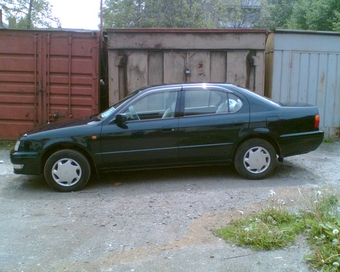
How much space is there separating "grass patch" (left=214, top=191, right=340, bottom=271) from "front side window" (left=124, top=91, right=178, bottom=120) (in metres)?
2.36

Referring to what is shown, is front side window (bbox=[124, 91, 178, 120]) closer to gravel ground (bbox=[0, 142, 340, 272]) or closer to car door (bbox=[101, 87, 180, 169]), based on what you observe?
car door (bbox=[101, 87, 180, 169])

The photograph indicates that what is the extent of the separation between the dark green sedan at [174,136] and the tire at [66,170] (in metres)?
0.01

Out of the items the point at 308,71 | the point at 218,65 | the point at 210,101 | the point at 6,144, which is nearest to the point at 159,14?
the point at 218,65

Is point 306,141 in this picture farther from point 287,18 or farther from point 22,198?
point 287,18

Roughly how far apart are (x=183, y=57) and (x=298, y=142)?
383cm

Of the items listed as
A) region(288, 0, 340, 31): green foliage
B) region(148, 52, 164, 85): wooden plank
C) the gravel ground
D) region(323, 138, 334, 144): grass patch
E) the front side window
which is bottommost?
the gravel ground

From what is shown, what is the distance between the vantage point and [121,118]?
6.45 m

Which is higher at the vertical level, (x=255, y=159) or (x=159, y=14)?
(x=159, y=14)

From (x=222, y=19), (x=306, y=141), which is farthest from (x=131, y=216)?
(x=222, y=19)

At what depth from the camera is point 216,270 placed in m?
3.94

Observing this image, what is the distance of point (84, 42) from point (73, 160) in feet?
13.3

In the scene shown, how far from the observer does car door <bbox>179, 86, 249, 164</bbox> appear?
6.67 m

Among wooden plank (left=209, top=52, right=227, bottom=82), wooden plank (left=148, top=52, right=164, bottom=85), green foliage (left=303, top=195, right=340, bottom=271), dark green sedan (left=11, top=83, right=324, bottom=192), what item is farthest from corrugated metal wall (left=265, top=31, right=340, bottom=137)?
green foliage (left=303, top=195, right=340, bottom=271)

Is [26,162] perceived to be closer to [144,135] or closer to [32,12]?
[144,135]
